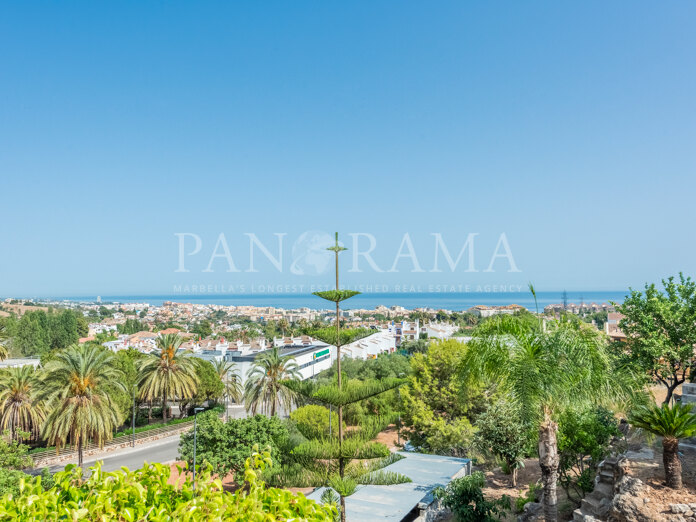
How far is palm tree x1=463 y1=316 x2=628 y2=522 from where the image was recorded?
24.6 feet

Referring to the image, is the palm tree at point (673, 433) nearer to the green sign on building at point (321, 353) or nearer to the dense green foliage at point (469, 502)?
the dense green foliage at point (469, 502)

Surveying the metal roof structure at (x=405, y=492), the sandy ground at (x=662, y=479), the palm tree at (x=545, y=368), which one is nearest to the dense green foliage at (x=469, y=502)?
the metal roof structure at (x=405, y=492)

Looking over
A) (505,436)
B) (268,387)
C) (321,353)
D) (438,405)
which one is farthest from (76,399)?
(321,353)

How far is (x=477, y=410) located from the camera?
19.6 meters

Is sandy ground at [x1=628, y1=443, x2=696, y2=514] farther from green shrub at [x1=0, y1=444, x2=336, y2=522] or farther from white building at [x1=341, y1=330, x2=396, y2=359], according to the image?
white building at [x1=341, y1=330, x2=396, y2=359]

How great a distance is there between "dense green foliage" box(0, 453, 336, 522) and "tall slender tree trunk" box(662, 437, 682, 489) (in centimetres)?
699

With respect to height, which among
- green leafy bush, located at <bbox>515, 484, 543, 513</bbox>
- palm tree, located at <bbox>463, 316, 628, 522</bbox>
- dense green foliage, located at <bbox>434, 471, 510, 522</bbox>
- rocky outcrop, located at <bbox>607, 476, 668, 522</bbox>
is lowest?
green leafy bush, located at <bbox>515, 484, 543, 513</bbox>

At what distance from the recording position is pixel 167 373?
2495 centimetres

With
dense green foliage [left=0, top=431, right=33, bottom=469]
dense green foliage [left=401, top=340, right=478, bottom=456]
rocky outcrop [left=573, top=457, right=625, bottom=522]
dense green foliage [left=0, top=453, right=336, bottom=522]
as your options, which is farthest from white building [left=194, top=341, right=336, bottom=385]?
dense green foliage [left=0, top=453, right=336, bottom=522]

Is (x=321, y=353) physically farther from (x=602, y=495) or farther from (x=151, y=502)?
(x=151, y=502)

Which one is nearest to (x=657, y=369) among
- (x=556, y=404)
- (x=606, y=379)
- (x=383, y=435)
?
(x=606, y=379)

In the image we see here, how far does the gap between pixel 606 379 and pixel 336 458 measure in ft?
17.2

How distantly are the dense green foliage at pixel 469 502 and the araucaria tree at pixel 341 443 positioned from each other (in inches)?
84.7

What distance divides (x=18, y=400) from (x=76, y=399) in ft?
13.6
